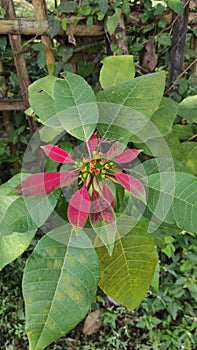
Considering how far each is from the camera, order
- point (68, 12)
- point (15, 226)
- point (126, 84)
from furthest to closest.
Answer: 1. point (68, 12)
2. point (126, 84)
3. point (15, 226)

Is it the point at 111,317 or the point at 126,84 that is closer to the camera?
A: the point at 126,84

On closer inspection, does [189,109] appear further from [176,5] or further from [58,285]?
[58,285]

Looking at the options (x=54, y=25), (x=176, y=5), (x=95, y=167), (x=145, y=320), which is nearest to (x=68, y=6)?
(x=54, y=25)

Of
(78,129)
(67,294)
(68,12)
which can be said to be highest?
(68,12)

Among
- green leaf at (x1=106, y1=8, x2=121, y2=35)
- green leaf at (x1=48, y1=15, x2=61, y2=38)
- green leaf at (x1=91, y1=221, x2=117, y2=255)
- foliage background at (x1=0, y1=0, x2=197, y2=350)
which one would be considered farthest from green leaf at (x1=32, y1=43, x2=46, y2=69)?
green leaf at (x1=91, y1=221, x2=117, y2=255)

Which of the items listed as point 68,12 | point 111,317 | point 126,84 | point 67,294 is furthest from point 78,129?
point 111,317

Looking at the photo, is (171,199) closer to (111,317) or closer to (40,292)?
(40,292)

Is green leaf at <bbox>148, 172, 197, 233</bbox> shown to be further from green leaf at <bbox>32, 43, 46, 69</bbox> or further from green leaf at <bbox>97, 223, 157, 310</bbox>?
green leaf at <bbox>32, 43, 46, 69</bbox>
